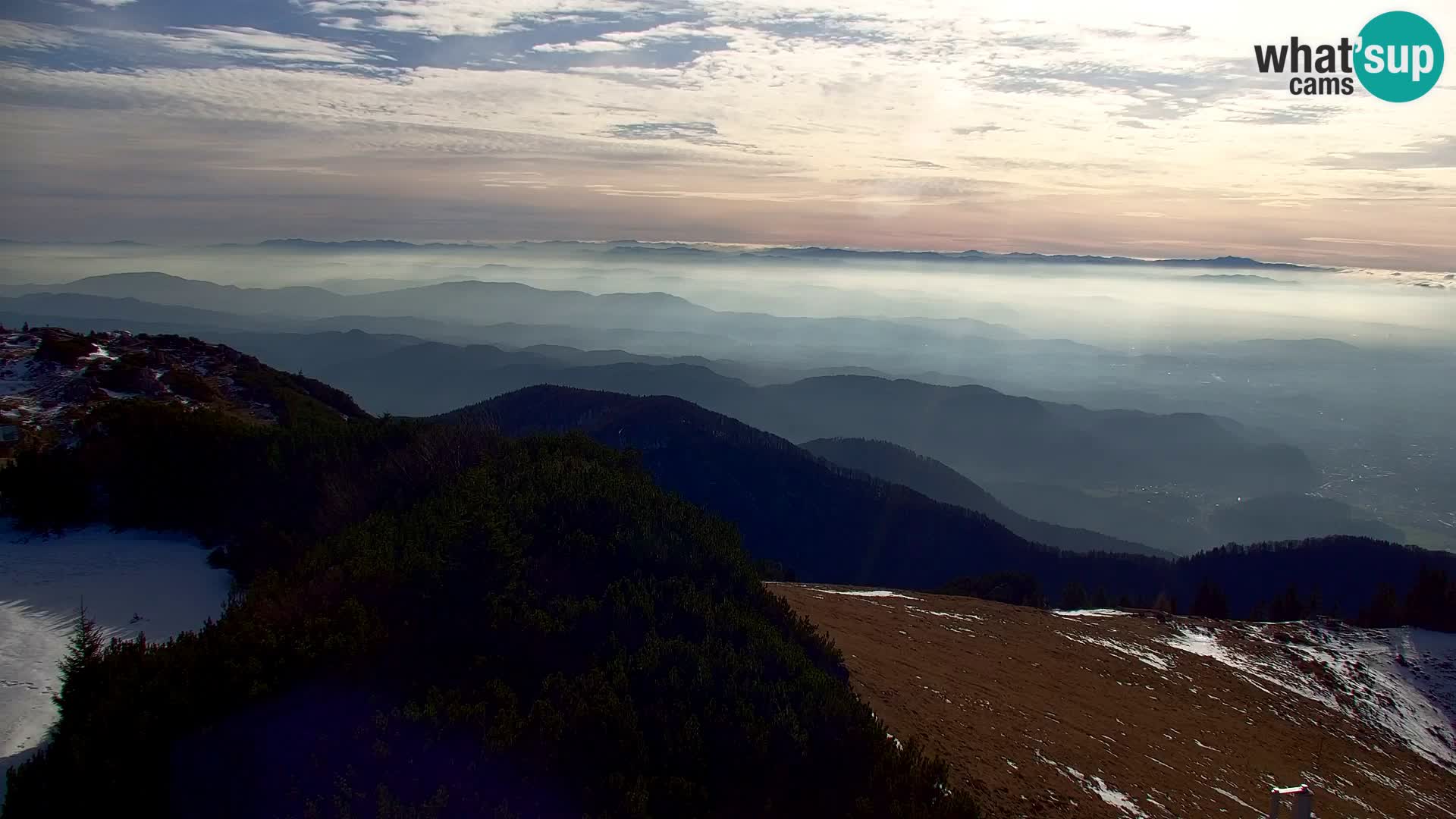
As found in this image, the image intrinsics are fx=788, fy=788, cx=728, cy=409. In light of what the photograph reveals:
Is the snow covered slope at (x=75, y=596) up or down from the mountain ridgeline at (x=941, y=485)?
up

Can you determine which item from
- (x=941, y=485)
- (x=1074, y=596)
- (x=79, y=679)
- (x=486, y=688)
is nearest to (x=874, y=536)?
(x=1074, y=596)

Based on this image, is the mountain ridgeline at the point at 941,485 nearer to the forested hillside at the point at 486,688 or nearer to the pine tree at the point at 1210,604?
the pine tree at the point at 1210,604

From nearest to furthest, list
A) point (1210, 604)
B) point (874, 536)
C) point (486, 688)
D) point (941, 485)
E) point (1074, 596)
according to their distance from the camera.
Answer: point (486, 688) → point (1210, 604) → point (1074, 596) → point (874, 536) → point (941, 485)

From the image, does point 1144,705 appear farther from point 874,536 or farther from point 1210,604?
point 874,536

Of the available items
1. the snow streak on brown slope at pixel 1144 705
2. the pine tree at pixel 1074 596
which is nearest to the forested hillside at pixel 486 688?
the snow streak on brown slope at pixel 1144 705

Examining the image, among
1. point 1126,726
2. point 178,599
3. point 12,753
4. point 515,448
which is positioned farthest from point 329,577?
point 1126,726

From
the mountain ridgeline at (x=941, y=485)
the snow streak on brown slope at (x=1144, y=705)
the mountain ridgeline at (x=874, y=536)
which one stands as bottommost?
the mountain ridgeline at (x=941, y=485)

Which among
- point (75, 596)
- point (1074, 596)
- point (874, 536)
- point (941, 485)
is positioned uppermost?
point (75, 596)
